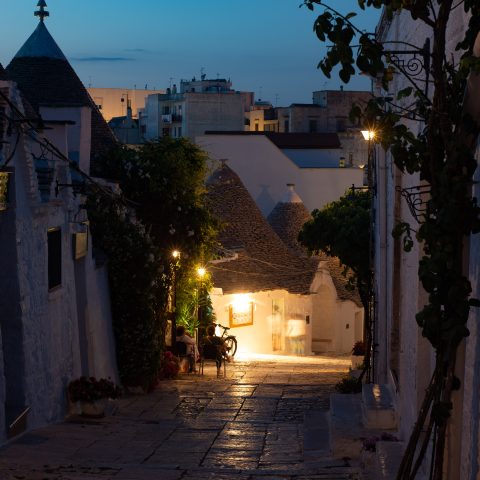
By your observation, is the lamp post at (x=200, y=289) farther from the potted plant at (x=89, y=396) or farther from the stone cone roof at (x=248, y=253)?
the potted plant at (x=89, y=396)

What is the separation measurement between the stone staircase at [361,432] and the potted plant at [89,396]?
10.1ft

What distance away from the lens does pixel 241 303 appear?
34125mm

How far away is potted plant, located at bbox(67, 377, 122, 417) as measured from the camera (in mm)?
15234

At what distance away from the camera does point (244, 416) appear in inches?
628

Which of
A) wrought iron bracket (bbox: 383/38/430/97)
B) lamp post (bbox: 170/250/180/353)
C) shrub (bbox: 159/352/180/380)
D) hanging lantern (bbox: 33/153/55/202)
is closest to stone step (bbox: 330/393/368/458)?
wrought iron bracket (bbox: 383/38/430/97)

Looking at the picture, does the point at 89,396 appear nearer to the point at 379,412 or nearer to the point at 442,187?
the point at 379,412

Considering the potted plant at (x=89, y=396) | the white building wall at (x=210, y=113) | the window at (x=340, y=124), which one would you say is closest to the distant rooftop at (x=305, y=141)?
the white building wall at (x=210, y=113)

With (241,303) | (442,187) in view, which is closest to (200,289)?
(241,303)

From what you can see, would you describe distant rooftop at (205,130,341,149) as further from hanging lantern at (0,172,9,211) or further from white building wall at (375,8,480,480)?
hanging lantern at (0,172,9,211)

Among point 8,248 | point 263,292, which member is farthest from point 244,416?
point 263,292

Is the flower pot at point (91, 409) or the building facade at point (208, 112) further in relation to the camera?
the building facade at point (208, 112)

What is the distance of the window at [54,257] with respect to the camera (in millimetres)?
15078

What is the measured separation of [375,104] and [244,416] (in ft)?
35.0

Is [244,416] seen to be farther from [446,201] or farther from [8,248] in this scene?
[446,201]
